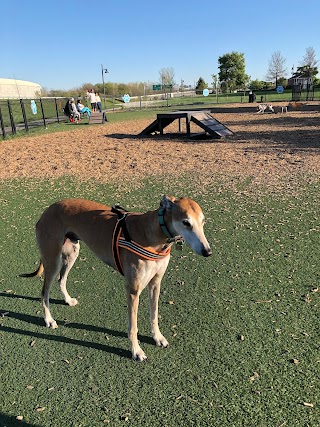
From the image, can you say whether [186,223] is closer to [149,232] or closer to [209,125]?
[149,232]

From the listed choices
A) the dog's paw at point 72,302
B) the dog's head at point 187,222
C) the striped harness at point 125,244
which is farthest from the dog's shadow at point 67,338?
the dog's head at point 187,222

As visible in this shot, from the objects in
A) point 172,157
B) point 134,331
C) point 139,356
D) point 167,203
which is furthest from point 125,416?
point 172,157

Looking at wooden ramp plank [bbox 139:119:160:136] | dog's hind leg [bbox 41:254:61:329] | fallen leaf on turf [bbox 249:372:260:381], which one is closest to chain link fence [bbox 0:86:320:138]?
wooden ramp plank [bbox 139:119:160:136]

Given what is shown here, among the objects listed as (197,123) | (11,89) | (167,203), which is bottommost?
(197,123)

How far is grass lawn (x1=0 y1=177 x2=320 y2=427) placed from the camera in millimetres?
2416

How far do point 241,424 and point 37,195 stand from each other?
663 cm

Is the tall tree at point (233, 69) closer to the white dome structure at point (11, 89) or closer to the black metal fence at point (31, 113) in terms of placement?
the white dome structure at point (11, 89)

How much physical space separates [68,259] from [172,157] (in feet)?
26.2

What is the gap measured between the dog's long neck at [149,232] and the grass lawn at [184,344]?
0.96m

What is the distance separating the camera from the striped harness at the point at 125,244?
105 inches

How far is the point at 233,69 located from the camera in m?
89.8

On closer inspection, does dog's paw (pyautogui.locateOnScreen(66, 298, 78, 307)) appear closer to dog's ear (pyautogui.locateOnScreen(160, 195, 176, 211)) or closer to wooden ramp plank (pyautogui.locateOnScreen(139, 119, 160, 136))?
dog's ear (pyautogui.locateOnScreen(160, 195, 176, 211))

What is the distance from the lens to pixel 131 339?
9.48 ft

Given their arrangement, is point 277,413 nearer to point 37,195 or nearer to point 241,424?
point 241,424
